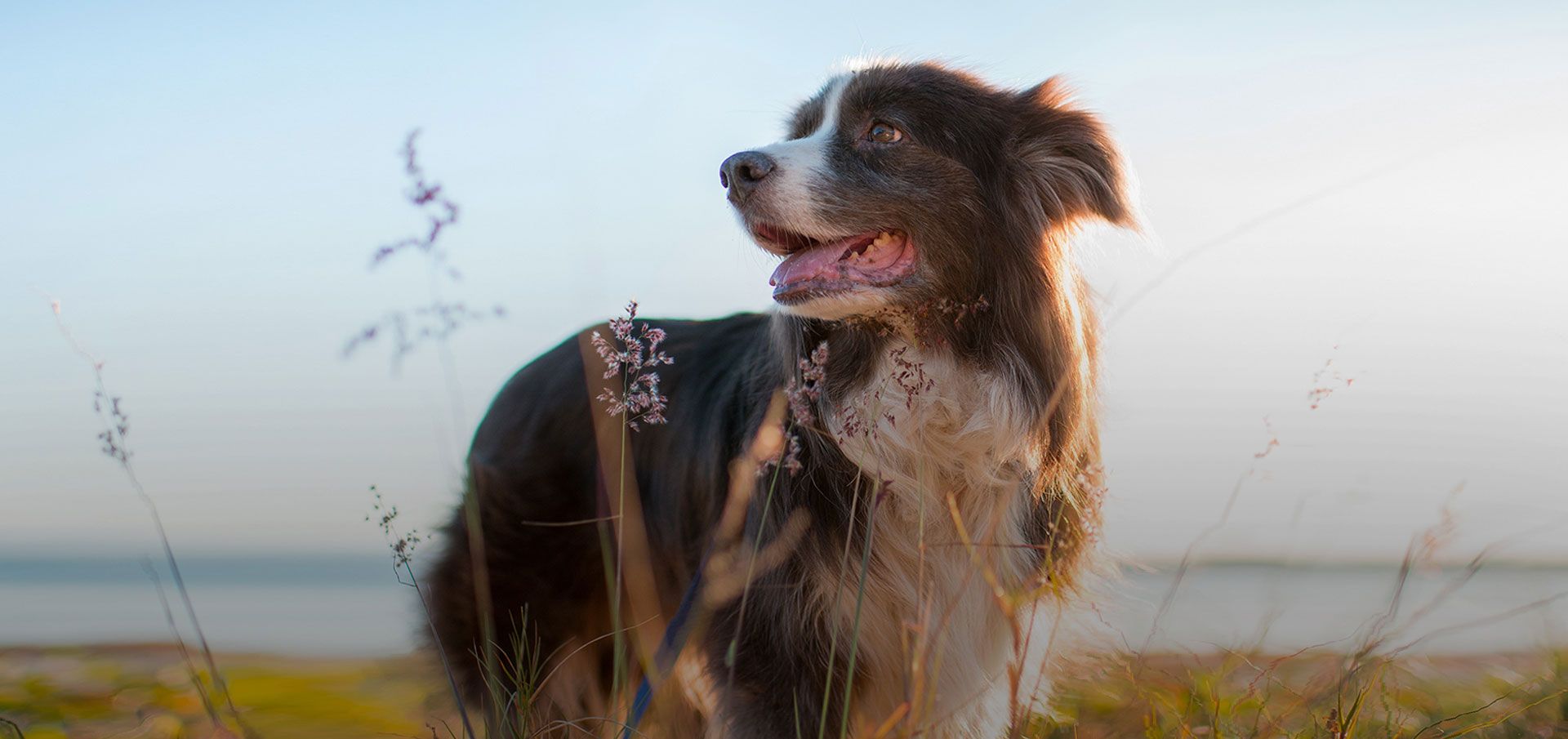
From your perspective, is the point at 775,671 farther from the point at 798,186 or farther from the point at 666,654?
the point at 798,186

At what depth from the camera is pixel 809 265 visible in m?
3.01

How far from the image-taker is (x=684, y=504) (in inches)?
141

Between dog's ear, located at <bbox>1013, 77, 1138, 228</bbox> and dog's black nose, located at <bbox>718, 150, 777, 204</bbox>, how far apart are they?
817 millimetres

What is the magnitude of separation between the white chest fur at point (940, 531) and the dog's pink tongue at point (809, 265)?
29cm

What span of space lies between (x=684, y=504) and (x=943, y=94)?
60.0 inches

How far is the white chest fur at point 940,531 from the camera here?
3045 mm

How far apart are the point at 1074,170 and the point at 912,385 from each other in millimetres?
955

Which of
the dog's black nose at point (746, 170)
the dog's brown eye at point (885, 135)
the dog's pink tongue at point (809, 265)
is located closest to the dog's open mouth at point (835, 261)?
the dog's pink tongue at point (809, 265)

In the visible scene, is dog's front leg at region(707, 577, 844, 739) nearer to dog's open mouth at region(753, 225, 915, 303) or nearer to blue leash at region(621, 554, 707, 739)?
blue leash at region(621, 554, 707, 739)

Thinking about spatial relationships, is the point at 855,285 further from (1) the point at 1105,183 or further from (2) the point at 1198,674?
(2) the point at 1198,674

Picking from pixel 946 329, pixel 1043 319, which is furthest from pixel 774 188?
pixel 1043 319

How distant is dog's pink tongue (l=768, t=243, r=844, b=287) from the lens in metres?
2.97

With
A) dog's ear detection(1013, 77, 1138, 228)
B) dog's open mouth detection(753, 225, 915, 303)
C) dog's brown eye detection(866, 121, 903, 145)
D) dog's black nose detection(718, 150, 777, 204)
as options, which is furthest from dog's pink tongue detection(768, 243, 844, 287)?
dog's ear detection(1013, 77, 1138, 228)

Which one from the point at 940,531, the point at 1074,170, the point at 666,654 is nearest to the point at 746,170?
the point at 1074,170
